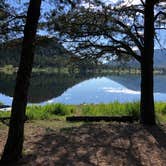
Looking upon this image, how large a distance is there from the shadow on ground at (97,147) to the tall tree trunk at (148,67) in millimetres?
1057

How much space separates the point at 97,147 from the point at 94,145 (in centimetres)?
24

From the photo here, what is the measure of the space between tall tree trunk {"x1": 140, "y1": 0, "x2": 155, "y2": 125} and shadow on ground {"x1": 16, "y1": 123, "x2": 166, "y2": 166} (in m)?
1.06

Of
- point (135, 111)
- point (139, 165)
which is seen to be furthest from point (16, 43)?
point (135, 111)

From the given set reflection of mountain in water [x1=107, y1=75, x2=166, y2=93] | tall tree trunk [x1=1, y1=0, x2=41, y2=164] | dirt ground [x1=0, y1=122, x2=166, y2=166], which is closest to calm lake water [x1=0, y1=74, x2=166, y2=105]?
reflection of mountain in water [x1=107, y1=75, x2=166, y2=93]

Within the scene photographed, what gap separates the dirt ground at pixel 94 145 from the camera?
880 centimetres

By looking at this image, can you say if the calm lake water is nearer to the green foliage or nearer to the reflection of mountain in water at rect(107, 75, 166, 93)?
the reflection of mountain in water at rect(107, 75, 166, 93)

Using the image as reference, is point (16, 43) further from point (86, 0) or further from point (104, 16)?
point (104, 16)

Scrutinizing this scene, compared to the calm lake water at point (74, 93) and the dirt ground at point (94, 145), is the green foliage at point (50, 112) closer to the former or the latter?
the dirt ground at point (94, 145)

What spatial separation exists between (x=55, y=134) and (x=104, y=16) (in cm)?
463

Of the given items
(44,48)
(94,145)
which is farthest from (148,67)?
(94,145)

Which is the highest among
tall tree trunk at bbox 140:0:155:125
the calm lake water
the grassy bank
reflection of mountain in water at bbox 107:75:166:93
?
tall tree trunk at bbox 140:0:155:125

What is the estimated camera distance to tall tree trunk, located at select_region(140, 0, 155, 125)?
45.0 ft

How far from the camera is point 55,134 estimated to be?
11.8 metres

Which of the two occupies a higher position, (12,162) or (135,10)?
(135,10)
